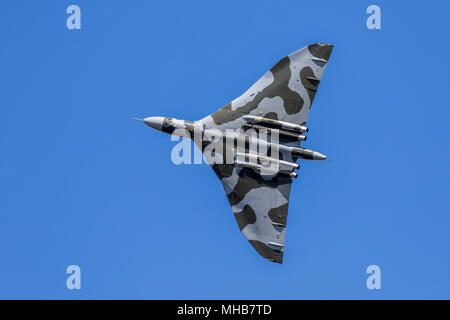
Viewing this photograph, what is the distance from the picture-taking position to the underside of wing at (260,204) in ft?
138

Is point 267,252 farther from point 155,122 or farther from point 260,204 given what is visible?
point 155,122

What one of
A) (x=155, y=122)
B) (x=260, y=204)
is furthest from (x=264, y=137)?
(x=155, y=122)

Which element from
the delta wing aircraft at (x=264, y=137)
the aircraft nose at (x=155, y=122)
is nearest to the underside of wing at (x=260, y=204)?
the delta wing aircraft at (x=264, y=137)

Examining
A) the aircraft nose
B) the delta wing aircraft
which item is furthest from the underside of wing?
the aircraft nose

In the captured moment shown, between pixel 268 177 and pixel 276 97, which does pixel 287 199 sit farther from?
pixel 276 97

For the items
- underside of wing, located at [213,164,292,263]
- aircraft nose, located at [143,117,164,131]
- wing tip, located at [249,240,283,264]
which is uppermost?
aircraft nose, located at [143,117,164,131]

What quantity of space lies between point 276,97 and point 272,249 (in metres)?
10.5

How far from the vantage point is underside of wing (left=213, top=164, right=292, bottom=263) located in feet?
138

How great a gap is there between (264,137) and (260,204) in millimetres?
4765

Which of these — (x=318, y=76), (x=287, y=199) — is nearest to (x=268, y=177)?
(x=287, y=199)

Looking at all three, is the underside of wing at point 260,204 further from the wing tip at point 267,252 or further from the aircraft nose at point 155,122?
the aircraft nose at point 155,122

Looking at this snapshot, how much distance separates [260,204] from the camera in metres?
42.6

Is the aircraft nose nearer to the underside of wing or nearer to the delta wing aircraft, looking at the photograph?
the delta wing aircraft

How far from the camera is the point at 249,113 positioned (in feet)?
138
